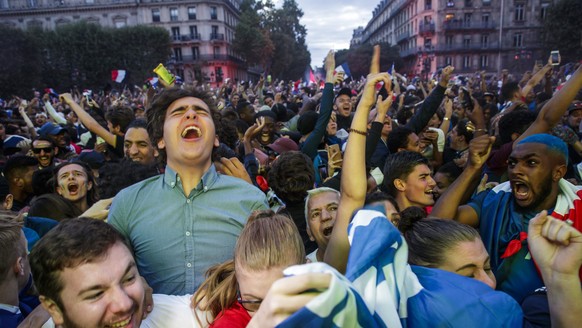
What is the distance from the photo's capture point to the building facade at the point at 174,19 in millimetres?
54750

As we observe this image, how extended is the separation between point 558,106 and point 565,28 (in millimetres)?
42727

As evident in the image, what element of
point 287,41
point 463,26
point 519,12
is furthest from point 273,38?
point 519,12

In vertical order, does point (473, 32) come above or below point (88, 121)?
above

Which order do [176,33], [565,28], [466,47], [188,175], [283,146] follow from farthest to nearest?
[176,33], [466,47], [565,28], [283,146], [188,175]

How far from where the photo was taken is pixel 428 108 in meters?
4.97

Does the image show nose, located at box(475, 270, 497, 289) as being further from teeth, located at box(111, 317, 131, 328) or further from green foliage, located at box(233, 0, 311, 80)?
green foliage, located at box(233, 0, 311, 80)

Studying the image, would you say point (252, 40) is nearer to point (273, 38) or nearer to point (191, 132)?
point (273, 38)

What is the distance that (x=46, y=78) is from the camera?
1478 inches

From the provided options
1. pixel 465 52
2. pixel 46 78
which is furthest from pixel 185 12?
pixel 465 52

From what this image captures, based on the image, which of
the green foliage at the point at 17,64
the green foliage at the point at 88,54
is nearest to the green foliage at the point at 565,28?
the green foliage at the point at 88,54

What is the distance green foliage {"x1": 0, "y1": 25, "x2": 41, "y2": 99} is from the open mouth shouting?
116 ft

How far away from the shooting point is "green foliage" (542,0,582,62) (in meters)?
35.5

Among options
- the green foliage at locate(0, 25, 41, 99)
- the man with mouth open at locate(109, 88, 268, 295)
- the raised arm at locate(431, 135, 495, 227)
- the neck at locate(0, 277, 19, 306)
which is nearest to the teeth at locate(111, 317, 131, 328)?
the man with mouth open at locate(109, 88, 268, 295)

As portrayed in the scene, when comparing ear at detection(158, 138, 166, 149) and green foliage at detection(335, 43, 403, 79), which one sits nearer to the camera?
ear at detection(158, 138, 166, 149)
